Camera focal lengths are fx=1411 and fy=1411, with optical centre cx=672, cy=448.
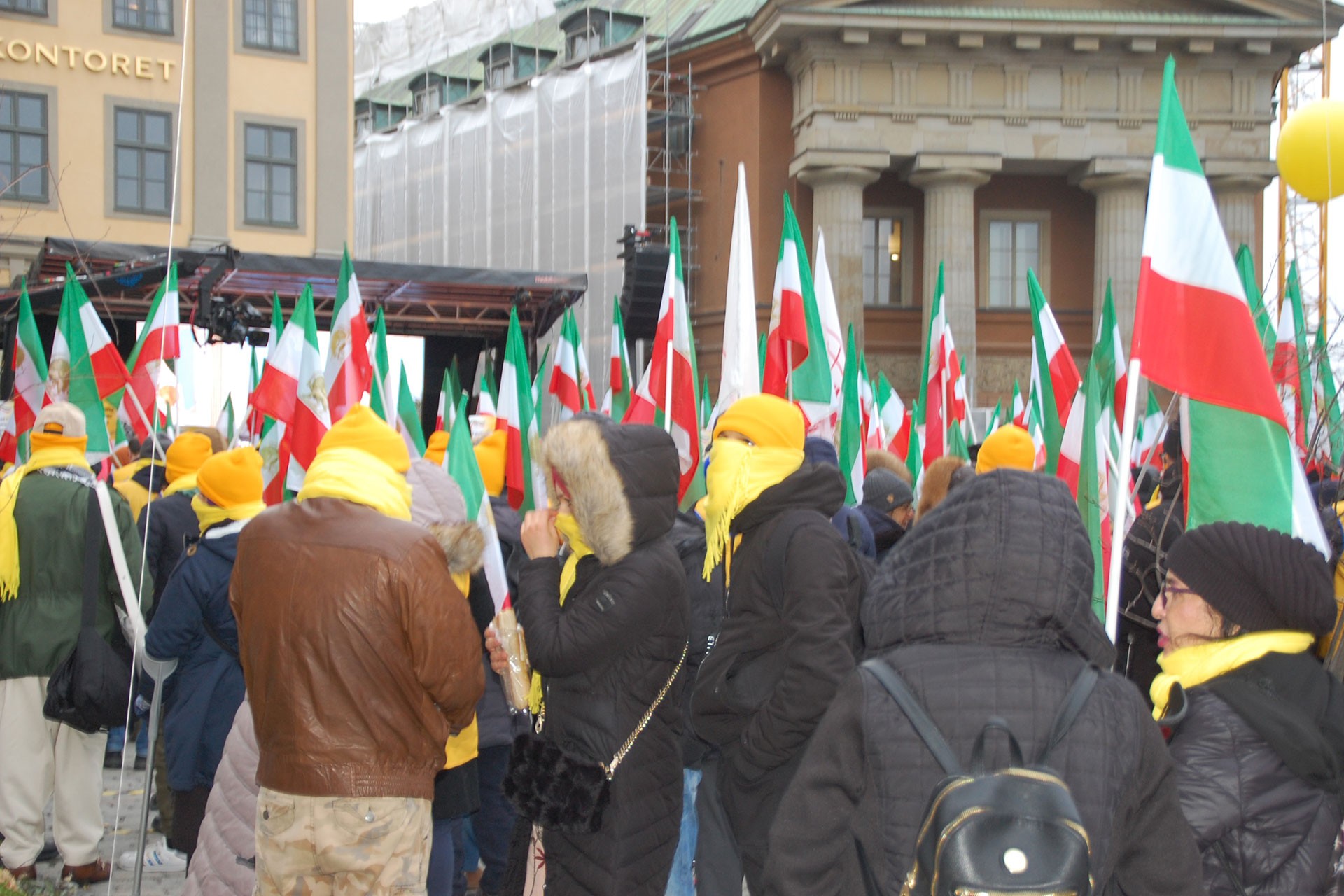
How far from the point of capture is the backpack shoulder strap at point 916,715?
213 cm

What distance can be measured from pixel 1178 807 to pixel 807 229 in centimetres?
2881

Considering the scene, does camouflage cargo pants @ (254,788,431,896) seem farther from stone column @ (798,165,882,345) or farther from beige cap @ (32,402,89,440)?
stone column @ (798,165,882,345)

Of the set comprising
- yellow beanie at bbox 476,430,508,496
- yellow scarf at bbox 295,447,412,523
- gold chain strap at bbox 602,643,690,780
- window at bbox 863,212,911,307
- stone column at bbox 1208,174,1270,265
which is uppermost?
stone column at bbox 1208,174,1270,265

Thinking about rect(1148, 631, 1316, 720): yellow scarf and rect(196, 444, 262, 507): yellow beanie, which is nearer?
rect(1148, 631, 1316, 720): yellow scarf

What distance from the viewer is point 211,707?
4.87 meters

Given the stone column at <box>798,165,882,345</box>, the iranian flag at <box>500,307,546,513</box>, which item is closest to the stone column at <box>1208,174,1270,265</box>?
the stone column at <box>798,165,882,345</box>

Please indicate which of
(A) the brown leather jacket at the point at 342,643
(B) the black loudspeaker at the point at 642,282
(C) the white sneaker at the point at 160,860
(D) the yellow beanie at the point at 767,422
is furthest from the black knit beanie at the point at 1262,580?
(B) the black loudspeaker at the point at 642,282

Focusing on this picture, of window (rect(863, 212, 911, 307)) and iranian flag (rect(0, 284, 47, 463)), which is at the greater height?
window (rect(863, 212, 911, 307))

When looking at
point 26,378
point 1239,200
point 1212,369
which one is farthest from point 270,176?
point 1212,369

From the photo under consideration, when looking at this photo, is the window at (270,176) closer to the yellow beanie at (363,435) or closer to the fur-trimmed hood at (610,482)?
the yellow beanie at (363,435)

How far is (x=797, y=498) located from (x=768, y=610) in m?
0.33

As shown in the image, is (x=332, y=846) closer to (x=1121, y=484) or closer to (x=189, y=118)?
(x=1121, y=484)

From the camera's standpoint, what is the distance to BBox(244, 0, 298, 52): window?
27250 mm

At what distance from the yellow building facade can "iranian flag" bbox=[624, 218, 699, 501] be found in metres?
19.2
